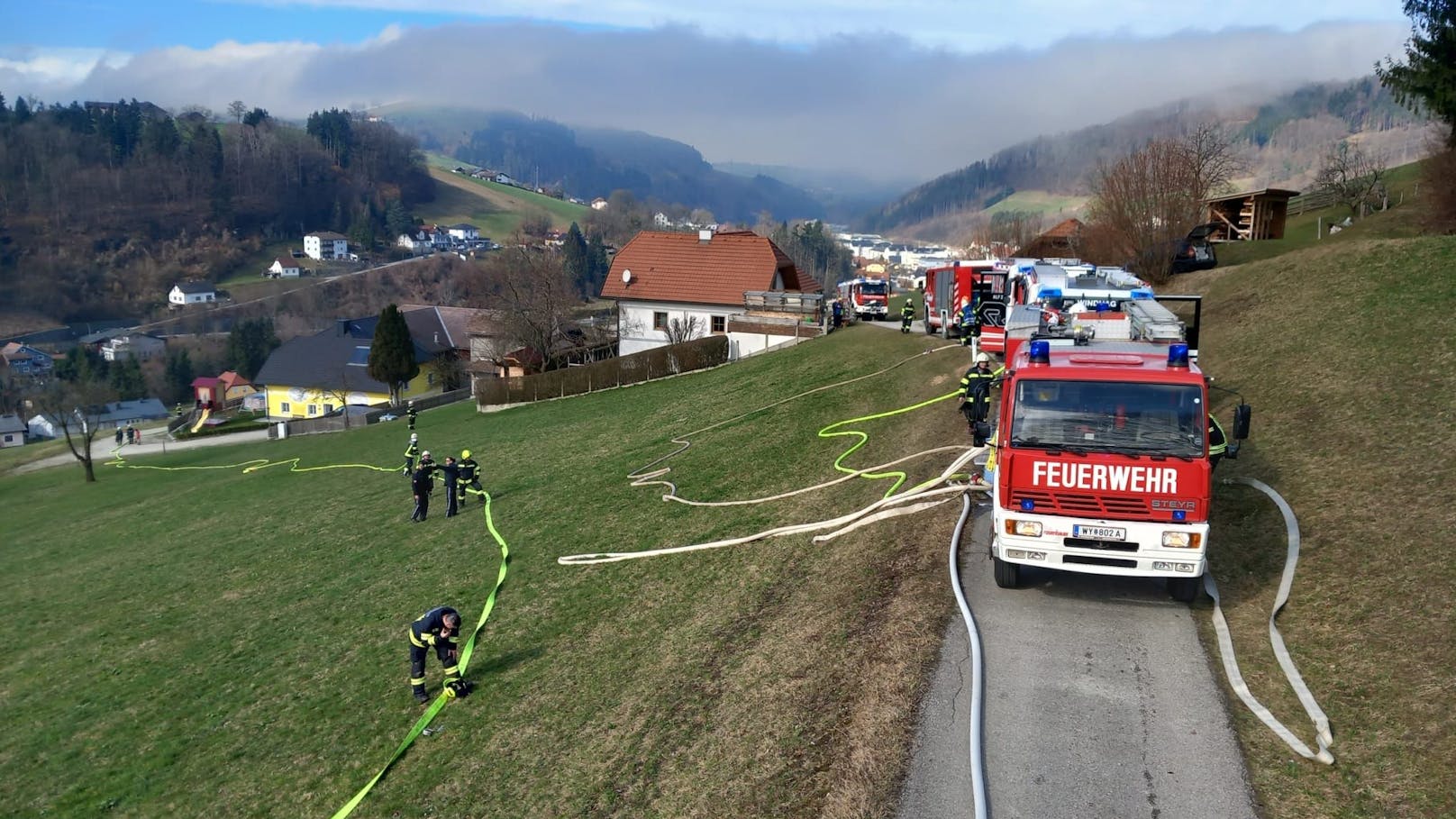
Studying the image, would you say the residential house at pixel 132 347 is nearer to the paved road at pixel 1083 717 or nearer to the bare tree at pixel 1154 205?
the bare tree at pixel 1154 205

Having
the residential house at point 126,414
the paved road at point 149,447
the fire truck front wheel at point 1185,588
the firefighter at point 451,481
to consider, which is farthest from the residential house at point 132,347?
the fire truck front wheel at point 1185,588

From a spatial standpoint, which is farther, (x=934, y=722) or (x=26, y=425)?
(x=26, y=425)

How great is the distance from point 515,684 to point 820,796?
20.4ft

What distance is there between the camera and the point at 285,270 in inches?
6585

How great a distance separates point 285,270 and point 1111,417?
593 ft

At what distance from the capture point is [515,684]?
12.8 meters

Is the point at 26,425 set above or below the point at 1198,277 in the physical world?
below

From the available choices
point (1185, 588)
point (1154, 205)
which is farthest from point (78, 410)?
point (1185, 588)

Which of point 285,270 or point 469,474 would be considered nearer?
point 469,474

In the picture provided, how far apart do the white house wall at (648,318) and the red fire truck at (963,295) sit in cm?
1608

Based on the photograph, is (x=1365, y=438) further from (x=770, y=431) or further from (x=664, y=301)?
(x=664, y=301)

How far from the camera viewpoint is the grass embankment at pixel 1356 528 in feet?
25.8

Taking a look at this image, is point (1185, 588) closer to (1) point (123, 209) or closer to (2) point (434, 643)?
(2) point (434, 643)

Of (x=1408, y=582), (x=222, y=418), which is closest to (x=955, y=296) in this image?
(x=1408, y=582)
